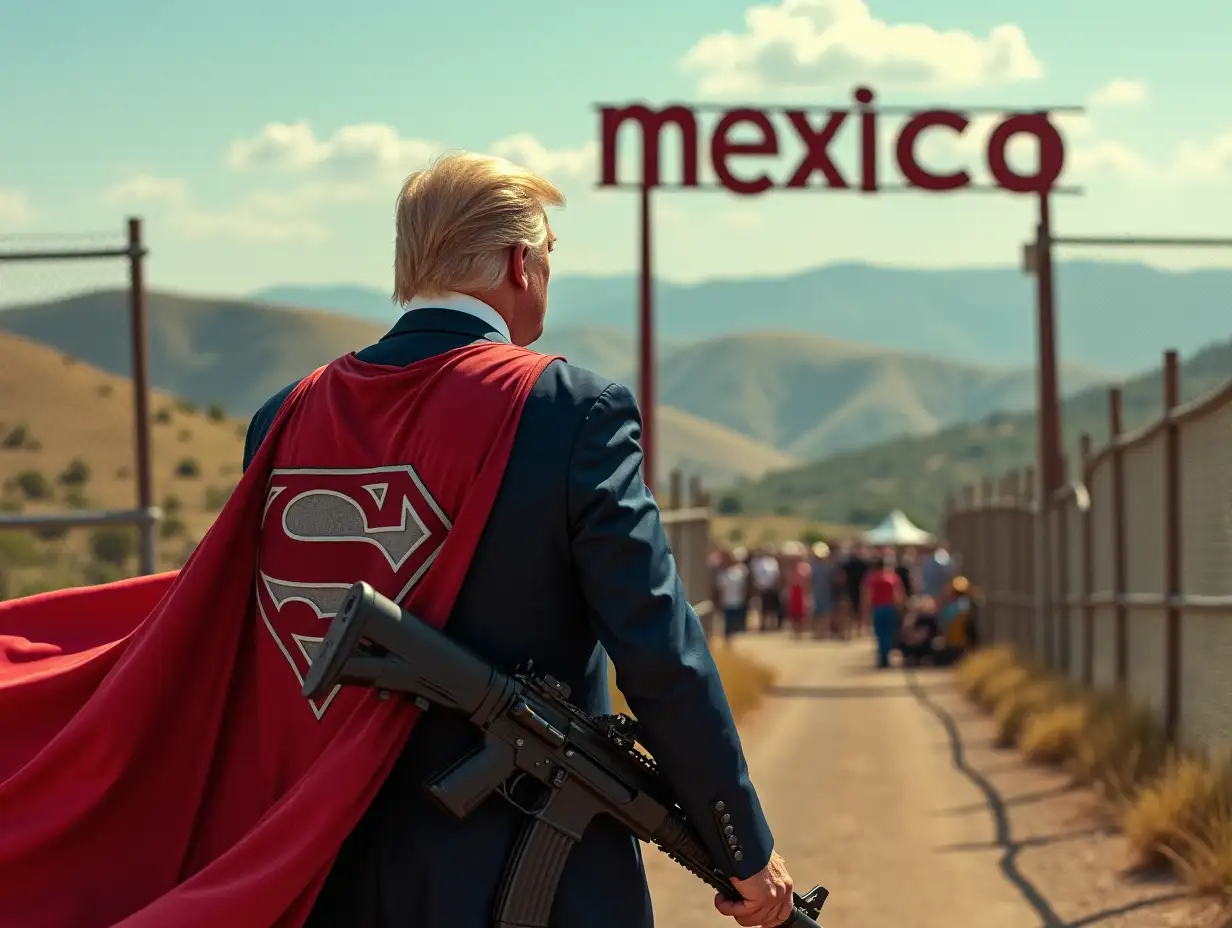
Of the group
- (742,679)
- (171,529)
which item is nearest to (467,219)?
(742,679)

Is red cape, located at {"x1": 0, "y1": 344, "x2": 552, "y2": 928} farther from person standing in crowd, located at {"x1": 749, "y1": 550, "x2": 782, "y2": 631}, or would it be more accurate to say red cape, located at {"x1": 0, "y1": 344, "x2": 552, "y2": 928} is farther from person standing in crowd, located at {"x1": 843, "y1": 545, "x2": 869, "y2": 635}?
person standing in crowd, located at {"x1": 749, "y1": 550, "x2": 782, "y2": 631}

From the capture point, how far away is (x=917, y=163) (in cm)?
2192

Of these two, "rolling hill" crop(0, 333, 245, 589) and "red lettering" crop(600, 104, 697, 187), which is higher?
"red lettering" crop(600, 104, 697, 187)

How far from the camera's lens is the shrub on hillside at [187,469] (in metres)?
54.1

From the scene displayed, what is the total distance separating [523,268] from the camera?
3.35 meters

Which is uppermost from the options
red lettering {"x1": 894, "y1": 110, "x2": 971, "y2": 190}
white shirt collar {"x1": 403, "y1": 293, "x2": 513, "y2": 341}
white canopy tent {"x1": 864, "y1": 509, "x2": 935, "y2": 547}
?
red lettering {"x1": 894, "y1": 110, "x2": 971, "y2": 190}

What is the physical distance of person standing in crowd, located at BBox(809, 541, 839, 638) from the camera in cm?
3077

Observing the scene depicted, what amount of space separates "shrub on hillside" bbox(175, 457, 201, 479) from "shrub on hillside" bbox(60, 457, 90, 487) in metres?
24.5

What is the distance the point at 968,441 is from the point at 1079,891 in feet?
482

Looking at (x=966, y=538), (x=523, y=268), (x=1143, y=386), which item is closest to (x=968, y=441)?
(x=1143, y=386)

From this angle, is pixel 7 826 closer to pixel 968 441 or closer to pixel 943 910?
pixel 943 910

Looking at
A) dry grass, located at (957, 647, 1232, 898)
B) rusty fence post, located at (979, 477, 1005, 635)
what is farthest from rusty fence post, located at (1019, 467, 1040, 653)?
rusty fence post, located at (979, 477, 1005, 635)

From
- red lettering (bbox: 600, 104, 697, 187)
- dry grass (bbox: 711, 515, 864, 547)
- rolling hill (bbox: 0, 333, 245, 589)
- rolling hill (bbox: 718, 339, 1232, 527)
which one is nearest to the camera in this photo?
rolling hill (bbox: 0, 333, 245, 589)

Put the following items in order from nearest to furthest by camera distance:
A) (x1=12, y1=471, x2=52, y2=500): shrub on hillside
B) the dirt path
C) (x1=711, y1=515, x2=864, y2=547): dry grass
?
1. the dirt path
2. (x1=12, y1=471, x2=52, y2=500): shrub on hillside
3. (x1=711, y1=515, x2=864, y2=547): dry grass
